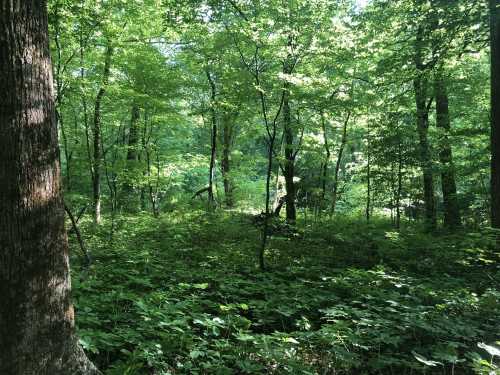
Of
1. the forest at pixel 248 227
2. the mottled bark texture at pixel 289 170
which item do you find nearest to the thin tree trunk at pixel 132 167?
the forest at pixel 248 227

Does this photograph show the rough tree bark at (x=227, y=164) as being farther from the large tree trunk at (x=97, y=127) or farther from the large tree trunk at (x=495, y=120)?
the large tree trunk at (x=495, y=120)

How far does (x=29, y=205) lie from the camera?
2088 mm

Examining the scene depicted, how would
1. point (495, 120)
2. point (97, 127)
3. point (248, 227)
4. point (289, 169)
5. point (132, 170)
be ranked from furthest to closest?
point (132, 170) → point (289, 169) → point (97, 127) → point (248, 227) → point (495, 120)

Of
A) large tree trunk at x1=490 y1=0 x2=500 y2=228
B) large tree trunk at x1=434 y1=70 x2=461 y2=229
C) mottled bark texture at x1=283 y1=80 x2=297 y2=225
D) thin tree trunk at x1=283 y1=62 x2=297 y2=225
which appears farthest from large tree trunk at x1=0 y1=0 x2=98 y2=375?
large tree trunk at x1=434 y1=70 x2=461 y2=229

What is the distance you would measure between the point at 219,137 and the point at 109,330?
1770 cm

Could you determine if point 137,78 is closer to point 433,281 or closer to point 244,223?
point 244,223

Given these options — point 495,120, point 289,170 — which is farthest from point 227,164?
point 495,120

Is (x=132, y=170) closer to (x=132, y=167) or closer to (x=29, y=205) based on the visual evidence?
(x=132, y=167)

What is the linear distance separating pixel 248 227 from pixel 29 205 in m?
8.78

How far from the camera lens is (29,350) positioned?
2.11 m

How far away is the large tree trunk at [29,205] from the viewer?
2.02 meters

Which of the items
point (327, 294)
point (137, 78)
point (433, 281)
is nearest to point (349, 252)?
point (433, 281)

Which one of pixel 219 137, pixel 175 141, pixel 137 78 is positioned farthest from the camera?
pixel 175 141

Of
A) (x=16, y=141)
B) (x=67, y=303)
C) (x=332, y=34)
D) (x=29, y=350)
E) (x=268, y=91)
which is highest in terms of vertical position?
(x=332, y=34)
